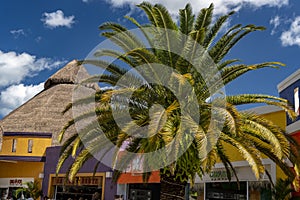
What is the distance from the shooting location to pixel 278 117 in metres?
15.1

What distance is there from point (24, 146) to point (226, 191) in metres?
16.5

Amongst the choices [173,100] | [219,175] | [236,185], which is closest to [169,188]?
[173,100]

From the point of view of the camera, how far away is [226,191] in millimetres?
17406

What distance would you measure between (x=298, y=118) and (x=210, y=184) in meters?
6.08

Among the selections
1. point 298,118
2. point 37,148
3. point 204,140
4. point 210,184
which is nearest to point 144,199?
point 210,184

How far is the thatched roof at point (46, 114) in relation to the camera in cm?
3568

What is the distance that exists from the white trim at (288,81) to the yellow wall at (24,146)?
1858 centimetres

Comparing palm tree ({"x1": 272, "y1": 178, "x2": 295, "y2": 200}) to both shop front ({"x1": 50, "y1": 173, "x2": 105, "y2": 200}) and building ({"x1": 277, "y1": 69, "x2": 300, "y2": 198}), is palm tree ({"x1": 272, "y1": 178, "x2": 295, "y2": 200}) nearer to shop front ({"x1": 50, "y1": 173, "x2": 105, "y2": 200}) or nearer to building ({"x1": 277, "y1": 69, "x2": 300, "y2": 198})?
building ({"x1": 277, "y1": 69, "x2": 300, "y2": 198})

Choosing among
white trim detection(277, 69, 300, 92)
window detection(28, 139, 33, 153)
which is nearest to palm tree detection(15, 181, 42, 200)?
window detection(28, 139, 33, 153)

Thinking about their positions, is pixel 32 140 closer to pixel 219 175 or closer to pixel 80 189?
pixel 80 189

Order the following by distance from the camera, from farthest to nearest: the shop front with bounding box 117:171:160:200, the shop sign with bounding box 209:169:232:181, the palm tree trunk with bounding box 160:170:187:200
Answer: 1. the shop front with bounding box 117:171:160:200
2. the shop sign with bounding box 209:169:232:181
3. the palm tree trunk with bounding box 160:170:187:200

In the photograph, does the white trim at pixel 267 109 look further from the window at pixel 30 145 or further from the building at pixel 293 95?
the window at pixel 30 145

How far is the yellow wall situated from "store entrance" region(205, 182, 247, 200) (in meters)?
14.3

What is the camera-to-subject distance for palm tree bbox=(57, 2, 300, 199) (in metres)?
11.2
